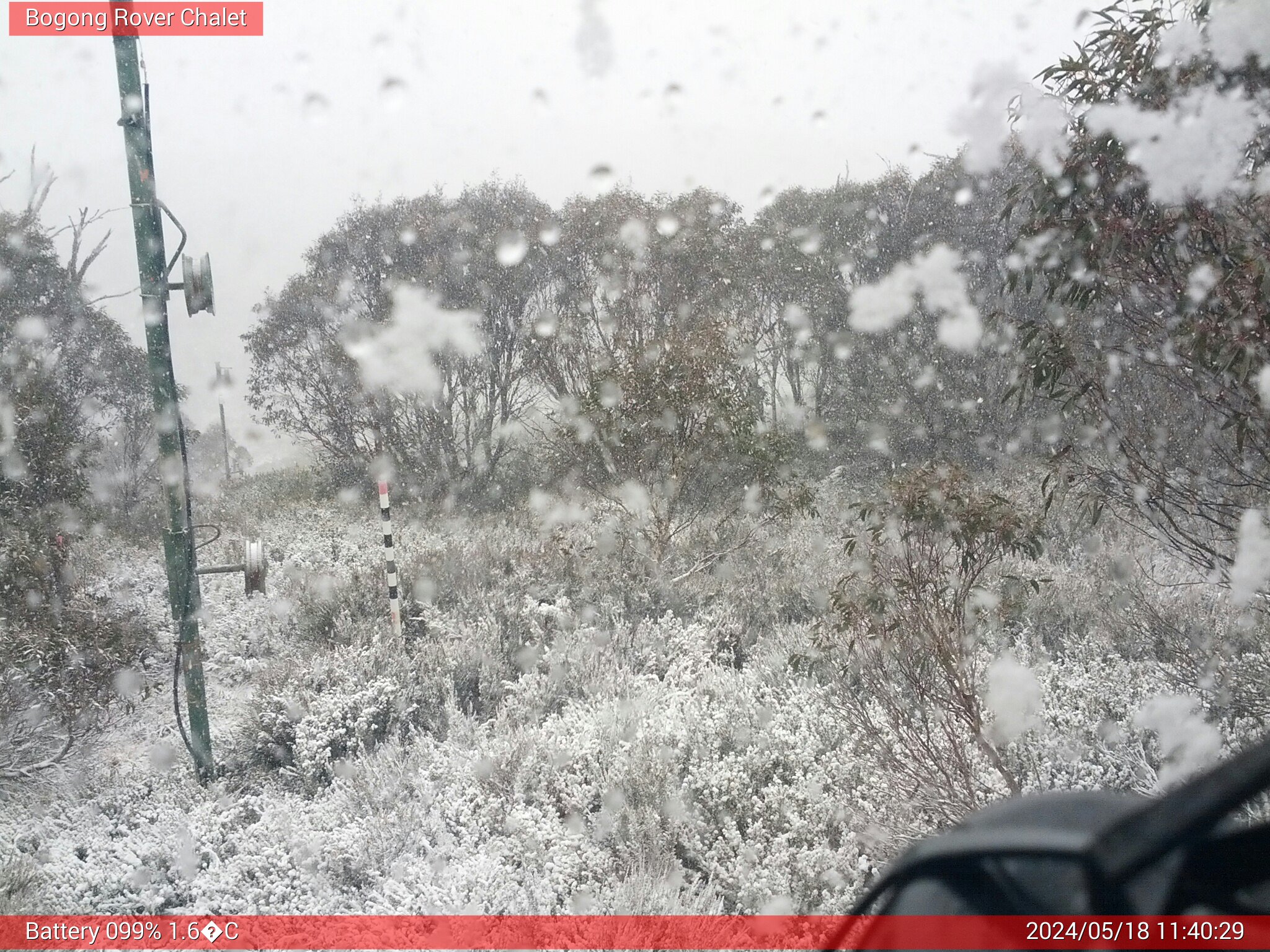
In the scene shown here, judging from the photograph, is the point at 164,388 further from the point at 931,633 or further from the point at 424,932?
the point at 931,633

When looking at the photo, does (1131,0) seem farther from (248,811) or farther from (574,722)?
(248,811)

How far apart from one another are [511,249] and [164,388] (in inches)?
455

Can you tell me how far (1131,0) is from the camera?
10.2 feet

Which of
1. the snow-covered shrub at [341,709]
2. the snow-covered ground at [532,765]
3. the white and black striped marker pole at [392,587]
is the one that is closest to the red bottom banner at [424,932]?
the snow-covered ground at [532,765]

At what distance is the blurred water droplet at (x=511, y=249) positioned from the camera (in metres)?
15.1

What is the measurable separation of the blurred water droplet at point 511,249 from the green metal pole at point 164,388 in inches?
441

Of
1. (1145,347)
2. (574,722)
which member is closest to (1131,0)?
(1145,347)

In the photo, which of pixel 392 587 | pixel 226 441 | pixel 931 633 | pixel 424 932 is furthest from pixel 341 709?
pixel 226 441

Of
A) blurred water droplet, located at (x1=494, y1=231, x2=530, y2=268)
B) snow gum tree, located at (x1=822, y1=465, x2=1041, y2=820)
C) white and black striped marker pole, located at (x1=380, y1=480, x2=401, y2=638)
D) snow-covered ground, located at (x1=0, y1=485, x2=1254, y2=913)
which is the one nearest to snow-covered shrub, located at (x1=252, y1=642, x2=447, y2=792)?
snow-covered ground, located at (x1=0, y1=485, x2=1254, y2=913)

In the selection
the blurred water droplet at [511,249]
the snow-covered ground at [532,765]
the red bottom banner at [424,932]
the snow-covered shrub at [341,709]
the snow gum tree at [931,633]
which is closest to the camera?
the red bottom banner at [424,932]

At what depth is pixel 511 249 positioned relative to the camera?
15172 mm

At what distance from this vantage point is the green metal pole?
13.2 ft

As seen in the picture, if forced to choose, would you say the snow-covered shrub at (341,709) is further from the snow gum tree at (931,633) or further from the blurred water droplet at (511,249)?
the blurred water droplet at (511,249)

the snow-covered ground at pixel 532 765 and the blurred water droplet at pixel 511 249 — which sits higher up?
the blurred water droplet at pixel 511 249
